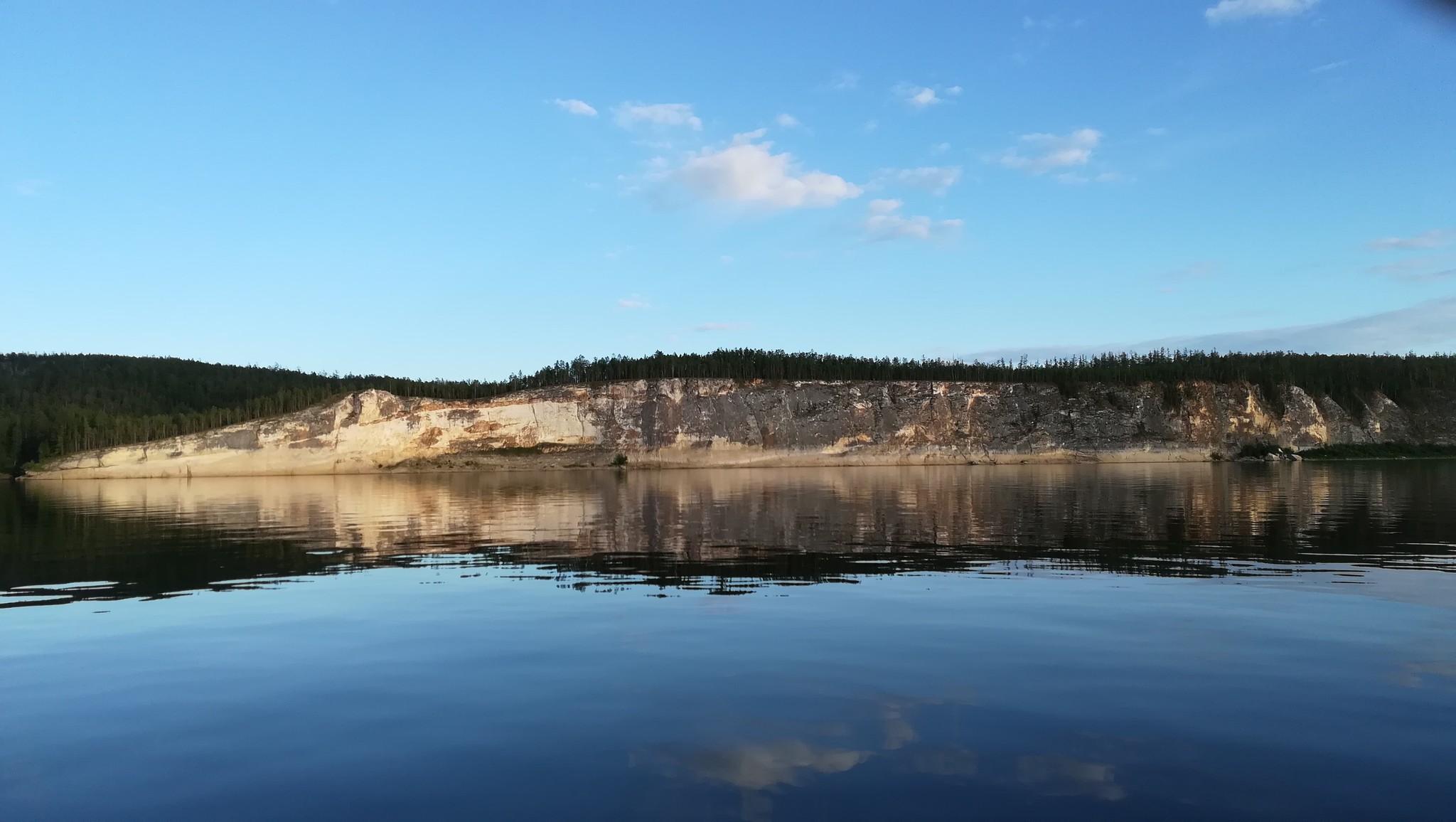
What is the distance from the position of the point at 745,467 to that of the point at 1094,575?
110 metres

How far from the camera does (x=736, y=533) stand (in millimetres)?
31156

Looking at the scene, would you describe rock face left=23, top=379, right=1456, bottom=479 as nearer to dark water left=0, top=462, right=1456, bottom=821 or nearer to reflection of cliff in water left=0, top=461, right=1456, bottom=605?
reflection of cliff in water left=0, top=461, right=1456, bottom=605

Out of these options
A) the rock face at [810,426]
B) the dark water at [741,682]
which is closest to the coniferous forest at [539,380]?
the rock face at [810,426]

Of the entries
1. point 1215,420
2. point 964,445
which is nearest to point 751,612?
point 964,445

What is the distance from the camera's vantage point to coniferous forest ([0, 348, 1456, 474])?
133 metres

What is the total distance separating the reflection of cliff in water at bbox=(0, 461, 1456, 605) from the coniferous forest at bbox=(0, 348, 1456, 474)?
3457 inches

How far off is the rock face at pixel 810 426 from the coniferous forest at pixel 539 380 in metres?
6.47

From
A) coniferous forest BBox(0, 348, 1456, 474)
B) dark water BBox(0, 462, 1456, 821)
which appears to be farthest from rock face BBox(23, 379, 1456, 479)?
dark water BBox(0, 462, 1456, 821)

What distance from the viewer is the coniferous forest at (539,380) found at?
132750 mm

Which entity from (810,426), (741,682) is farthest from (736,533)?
(810,426)

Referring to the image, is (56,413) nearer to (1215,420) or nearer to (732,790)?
(732,790)

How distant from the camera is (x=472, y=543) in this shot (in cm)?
2872

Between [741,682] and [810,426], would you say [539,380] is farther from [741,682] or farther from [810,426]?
[741,682]

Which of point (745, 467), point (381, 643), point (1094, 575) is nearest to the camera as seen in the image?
point (381, 643)
